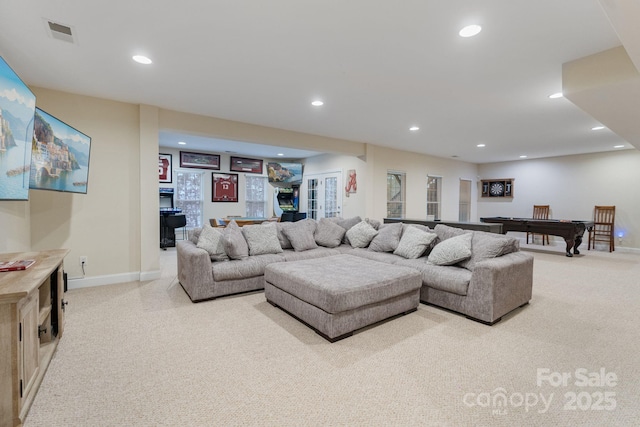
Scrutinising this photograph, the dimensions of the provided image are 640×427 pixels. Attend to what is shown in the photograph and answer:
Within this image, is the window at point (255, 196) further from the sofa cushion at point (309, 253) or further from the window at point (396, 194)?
the sofa cushion at point (309, 253)

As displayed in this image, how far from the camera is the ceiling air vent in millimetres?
2322

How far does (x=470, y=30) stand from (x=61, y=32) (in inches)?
129

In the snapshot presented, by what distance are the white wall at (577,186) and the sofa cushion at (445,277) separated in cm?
724

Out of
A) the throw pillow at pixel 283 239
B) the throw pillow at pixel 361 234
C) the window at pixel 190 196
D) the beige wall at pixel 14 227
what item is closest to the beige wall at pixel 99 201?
the beige wall at pixel 14 227

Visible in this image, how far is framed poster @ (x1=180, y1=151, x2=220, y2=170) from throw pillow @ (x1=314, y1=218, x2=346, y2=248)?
4681mm

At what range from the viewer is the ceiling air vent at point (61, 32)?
91.4 inches

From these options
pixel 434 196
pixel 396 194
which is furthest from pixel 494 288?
pixel 434 196

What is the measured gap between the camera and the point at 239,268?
3.56 m

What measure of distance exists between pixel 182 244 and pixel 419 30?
3.50 meters

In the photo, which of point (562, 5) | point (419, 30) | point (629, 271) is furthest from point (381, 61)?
point (629, 271)

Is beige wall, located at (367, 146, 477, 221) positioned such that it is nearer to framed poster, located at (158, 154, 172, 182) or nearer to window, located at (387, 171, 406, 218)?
window, located at (387, 171, 406, 218)

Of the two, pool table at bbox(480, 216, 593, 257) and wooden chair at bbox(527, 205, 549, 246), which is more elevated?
wooden chair at bbox(527, 205, 549, 246)

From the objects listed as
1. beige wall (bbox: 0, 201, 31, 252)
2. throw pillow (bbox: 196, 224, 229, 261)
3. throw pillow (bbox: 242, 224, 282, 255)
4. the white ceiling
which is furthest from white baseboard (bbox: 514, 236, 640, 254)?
beige wall (bbox: 0, 201, 31, 252)

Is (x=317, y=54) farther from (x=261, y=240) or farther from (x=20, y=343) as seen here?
(x=20, y=343)
